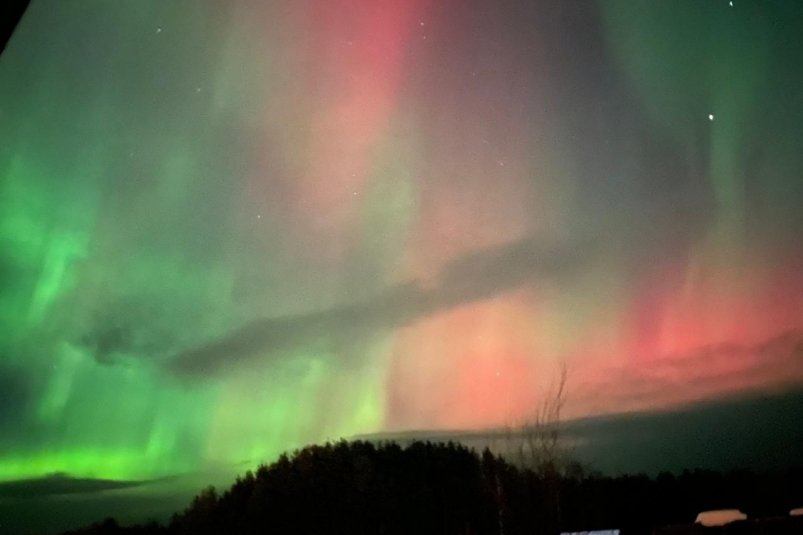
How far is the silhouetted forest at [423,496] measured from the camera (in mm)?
26486

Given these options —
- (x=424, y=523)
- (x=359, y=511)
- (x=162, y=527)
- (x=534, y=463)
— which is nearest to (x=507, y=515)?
(x=534, y=463)

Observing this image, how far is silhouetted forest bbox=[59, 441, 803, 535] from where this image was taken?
86.9 feet

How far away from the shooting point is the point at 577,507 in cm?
2383

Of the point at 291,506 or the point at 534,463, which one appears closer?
the point at 534,463

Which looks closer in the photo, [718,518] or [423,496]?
[718,518]

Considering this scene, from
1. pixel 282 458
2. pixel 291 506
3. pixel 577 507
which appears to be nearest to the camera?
pixel 577 507

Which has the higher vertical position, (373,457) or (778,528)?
(373,457)

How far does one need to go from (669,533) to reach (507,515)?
5.28 meters

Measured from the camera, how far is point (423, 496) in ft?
112

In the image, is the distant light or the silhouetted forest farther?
the silhouetted forest

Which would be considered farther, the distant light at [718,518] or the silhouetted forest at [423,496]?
the silhouetted forest at [423,496]

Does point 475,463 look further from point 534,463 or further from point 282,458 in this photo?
point 534,463

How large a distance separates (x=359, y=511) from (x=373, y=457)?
4672 millimetres

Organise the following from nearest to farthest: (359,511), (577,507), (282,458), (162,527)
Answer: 1. (577,507)
2. (359,511)
3. (282,458)
4. (162,527)
